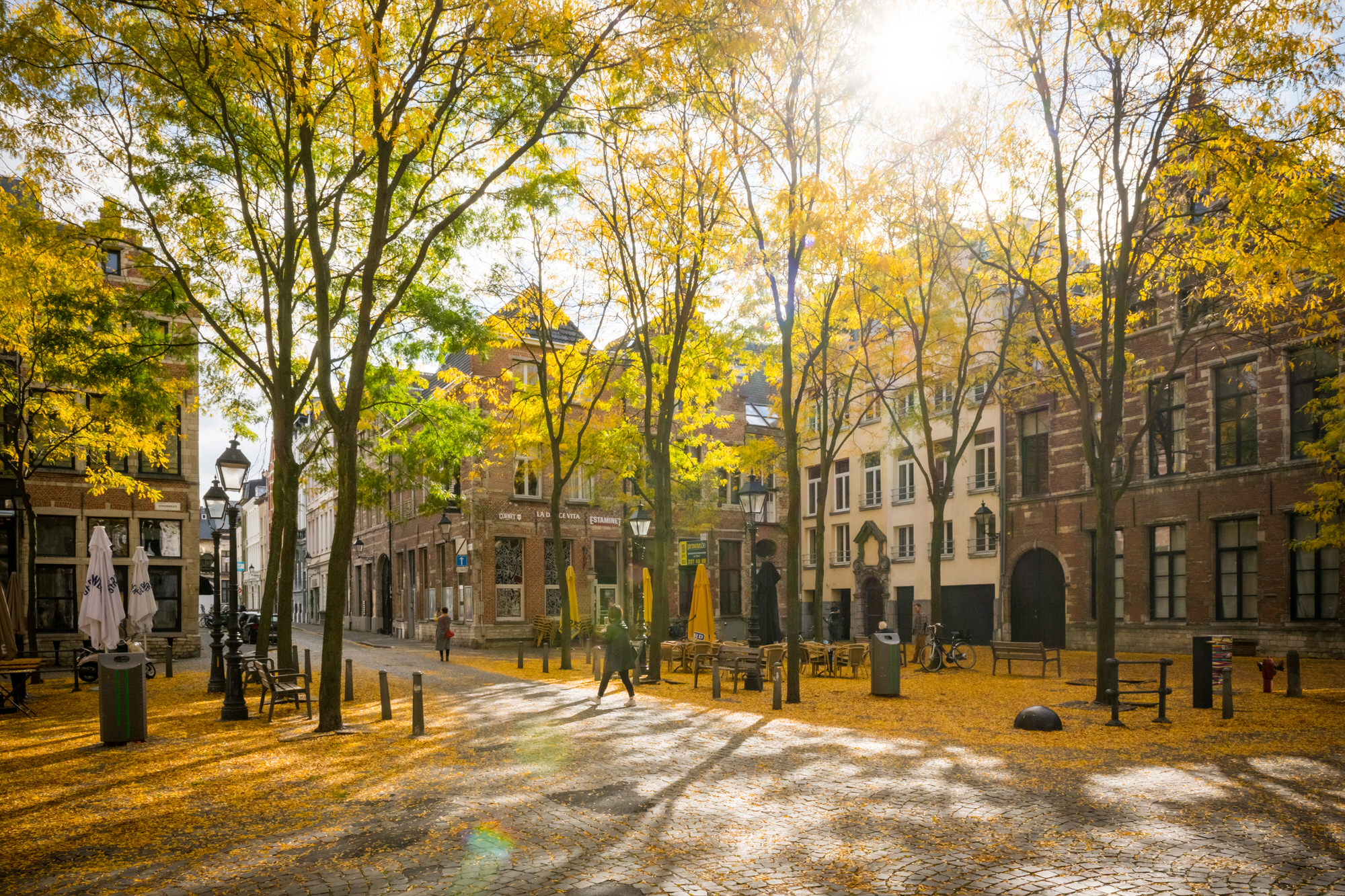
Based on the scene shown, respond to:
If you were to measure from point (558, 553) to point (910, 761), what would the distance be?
14.4 metres

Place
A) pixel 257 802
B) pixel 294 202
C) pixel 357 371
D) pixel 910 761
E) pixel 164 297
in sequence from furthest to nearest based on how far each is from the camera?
pixel 164 297 < pixel 294 202 < pixel 357 371 < pixel 910 761 < pixel 257 802

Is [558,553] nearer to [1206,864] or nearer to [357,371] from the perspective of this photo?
[357,371]

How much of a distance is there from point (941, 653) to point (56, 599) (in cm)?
2535

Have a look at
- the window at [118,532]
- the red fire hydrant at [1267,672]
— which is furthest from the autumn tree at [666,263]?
the window at [118,532]

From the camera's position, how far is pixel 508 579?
3866cm

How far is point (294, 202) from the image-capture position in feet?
51.8

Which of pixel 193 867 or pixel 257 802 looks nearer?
pixel 193 867

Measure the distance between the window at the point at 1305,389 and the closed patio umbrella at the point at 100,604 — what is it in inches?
1043

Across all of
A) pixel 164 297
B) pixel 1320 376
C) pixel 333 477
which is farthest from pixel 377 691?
pixel 1320 376

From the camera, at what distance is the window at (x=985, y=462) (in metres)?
36.6

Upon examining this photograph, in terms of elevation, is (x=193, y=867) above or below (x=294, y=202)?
below

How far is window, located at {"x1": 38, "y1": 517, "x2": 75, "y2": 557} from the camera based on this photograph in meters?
30.2

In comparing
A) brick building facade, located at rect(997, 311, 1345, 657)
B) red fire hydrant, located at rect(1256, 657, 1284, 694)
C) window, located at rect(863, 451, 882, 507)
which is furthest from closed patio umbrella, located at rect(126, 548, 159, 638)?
window, located at rect(863, 451, 882, 507)

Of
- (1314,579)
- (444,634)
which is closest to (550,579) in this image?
(444,634)
